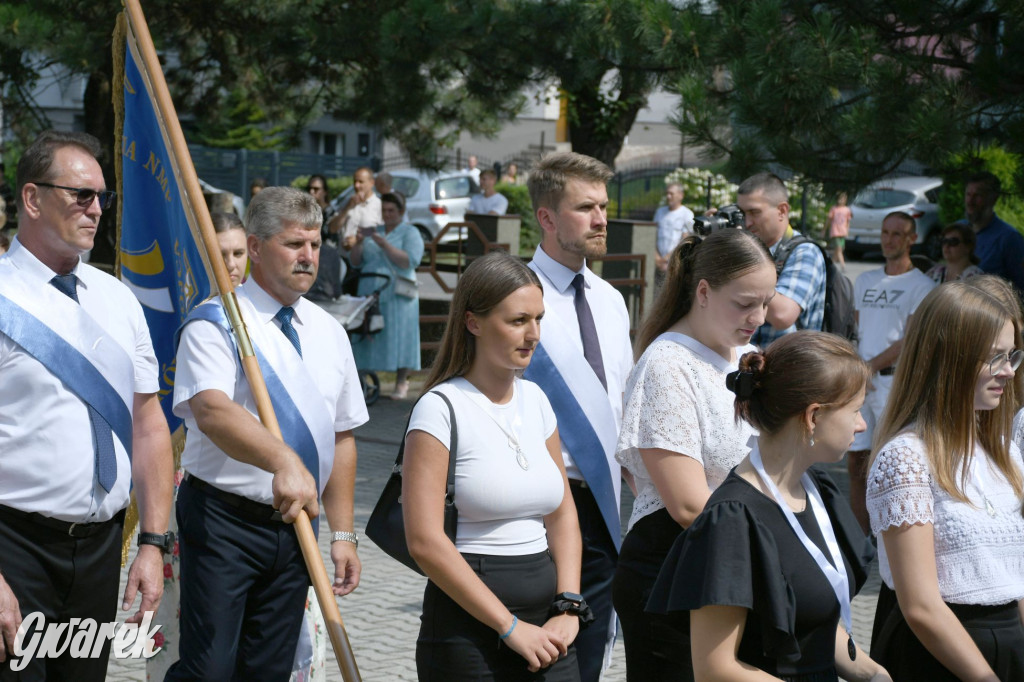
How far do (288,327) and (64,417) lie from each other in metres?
0.78

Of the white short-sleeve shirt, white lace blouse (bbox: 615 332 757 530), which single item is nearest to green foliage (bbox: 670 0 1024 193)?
white lace blouse (bbox: 615 332 757 530)

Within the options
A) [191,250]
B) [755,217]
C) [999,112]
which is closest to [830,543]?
[191,250]

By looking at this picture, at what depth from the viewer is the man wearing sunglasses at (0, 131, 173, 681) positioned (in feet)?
10.7

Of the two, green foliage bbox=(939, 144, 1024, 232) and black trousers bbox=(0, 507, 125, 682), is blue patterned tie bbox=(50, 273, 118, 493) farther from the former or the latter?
green foliage bbox=(939, 144, 1024, 232)

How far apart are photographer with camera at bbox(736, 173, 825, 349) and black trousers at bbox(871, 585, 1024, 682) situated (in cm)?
227

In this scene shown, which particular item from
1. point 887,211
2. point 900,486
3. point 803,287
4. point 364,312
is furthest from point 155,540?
point 887,211

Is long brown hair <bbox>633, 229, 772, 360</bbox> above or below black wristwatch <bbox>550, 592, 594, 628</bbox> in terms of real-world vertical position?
above

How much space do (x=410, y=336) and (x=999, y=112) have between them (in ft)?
20.2

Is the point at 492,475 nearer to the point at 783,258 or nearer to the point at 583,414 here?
the point at 583,414

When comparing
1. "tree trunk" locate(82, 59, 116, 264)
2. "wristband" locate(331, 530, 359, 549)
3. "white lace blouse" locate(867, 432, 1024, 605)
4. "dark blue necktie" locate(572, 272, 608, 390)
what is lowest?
"wristband" locate(331, 530, 359, 549)

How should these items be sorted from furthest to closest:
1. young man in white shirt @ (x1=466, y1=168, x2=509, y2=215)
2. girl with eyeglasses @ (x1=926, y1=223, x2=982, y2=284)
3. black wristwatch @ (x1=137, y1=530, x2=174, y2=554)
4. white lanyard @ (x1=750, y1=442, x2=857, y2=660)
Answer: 1. young man in white shirt @ (x1=466, y1=168, x2=509, y2=215)
2. girl with eyeglasses @ (x1=926, y1=223, x2=982, y2=284)
3. black wristwatch @ (x1=137, y1=530, x2=174, y2=554)
4. white lanyard @ (x1=750, y1=442, x2=857, y2=660)

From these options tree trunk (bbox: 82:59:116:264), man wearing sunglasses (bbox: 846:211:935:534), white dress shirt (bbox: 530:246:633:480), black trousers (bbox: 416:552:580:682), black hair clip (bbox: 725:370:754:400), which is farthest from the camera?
tree trunk (bbox: 82:59:116:264)

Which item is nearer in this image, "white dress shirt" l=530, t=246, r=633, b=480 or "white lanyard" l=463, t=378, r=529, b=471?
"white lanyard" l=463, t=378, r=529, b=471

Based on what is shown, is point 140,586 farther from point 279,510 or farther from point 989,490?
point 989,490
